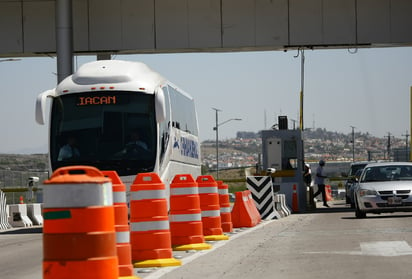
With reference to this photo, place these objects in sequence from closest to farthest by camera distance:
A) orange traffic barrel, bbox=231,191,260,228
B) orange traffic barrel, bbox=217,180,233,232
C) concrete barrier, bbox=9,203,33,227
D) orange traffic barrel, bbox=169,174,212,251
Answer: orange traffic barrel, bbox=169,174,212,251 → orange traffic barrel, bbox=217,180,233,232 → orange traffic barrel, bbox=231,191,260,228 → concrete barrier, bbox=9,203,33,227

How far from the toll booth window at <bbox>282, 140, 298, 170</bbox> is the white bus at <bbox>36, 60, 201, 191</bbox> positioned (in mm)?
16408

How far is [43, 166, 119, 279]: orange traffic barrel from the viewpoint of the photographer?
7.89m

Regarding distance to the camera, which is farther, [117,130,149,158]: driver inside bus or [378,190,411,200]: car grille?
[378,190,411,200]: car grille

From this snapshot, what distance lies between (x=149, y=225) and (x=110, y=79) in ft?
39.9

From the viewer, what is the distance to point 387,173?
2661 centimetres

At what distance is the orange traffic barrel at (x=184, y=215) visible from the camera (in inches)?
611

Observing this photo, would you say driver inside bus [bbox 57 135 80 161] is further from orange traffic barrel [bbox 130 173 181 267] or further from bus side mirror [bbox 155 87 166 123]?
orange traffic barrel [bbox 130 173 181 267]

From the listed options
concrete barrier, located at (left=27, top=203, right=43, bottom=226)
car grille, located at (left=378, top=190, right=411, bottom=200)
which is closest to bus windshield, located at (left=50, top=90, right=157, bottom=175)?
car grille, located at (left=378, top=190, right=411, bottom=200)

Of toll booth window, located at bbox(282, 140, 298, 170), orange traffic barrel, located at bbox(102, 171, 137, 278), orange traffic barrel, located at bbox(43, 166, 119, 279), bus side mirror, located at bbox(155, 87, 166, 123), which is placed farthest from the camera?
toll booth window, located at bbox(282, 140, 298, 170)

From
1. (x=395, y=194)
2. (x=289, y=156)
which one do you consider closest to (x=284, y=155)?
(x=289, y=156)

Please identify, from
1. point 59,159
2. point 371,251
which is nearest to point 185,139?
point 59,159

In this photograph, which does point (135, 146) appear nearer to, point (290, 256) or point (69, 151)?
point (69, 151)

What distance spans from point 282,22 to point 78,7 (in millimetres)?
6539

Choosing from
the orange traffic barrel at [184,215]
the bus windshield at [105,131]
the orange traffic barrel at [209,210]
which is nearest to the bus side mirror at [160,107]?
the bus windshield at [105,131]
